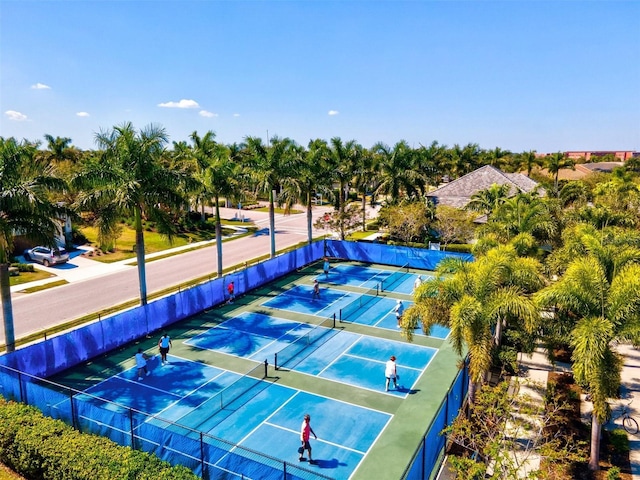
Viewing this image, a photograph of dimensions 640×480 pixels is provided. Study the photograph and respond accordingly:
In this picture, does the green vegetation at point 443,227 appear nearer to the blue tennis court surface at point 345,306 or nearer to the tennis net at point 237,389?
the blue tennis court surface at point 345,306

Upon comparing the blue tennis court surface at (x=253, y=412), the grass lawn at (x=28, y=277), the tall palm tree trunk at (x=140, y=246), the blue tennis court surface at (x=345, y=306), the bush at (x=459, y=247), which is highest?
the tall palm tree trunk at (x=140, y=246)

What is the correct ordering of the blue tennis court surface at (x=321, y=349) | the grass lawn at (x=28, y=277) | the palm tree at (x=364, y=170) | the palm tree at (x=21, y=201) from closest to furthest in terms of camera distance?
the palm tree at (x=21, y=201) → the blue tennis court surface at (x=321, y=349) → the grass lawn at (x=28, y=277) → the palm tree at (x=364, y=170)

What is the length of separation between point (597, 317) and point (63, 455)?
1475cm

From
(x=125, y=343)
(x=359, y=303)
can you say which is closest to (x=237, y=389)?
(x=125, y=343)

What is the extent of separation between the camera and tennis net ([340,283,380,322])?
28078 millimetres

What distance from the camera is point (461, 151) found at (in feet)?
268

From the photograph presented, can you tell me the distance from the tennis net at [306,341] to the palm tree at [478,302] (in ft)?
24.2

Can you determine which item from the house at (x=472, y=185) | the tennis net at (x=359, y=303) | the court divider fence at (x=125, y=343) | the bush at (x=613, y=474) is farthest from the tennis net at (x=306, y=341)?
the house at (x=472, y=185)

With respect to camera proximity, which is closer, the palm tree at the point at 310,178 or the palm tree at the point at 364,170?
the palm tree at the point at 310,178

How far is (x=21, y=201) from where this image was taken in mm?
17984

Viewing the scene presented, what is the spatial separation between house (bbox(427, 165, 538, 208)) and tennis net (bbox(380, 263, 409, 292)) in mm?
15379

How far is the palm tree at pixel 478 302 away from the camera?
567 inches

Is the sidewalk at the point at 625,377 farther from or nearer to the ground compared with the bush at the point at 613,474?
nearer to the ground

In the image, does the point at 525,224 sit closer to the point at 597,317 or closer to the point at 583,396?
the point at 583,396
